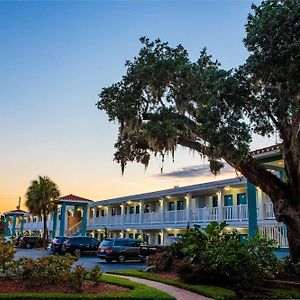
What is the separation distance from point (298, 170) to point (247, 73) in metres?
4.15

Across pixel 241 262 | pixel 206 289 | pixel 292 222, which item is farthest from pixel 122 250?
pixel 206 289

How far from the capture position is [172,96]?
17234 millimetres

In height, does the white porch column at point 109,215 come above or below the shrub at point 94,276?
above

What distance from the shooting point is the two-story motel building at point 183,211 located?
75.6 feet

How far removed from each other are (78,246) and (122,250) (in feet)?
23.9

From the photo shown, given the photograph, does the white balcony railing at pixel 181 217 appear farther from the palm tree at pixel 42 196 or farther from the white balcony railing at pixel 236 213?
the palm tree at pixel 42 196

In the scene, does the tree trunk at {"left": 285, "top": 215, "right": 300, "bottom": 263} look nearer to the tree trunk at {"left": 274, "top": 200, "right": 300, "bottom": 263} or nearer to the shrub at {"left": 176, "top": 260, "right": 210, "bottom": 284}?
the tree trunk at {"left": 274, "top": 200, "right": 300, "bottom": 263}

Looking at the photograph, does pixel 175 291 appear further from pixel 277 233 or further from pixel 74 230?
pixel 74 230

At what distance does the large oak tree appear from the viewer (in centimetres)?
1375

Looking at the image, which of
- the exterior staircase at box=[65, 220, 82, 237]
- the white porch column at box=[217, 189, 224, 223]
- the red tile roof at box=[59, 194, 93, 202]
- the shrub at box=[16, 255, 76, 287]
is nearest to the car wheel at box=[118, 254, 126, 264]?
the white porch column at box=[217, 189, 224, 223]

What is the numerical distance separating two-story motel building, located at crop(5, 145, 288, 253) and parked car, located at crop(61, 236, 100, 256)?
236 inches

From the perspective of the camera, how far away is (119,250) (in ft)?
91.6

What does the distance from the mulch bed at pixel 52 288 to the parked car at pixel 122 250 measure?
15.0 m

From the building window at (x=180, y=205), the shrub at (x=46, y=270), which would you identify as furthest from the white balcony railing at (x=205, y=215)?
the shrub at (x=46, y=270)
